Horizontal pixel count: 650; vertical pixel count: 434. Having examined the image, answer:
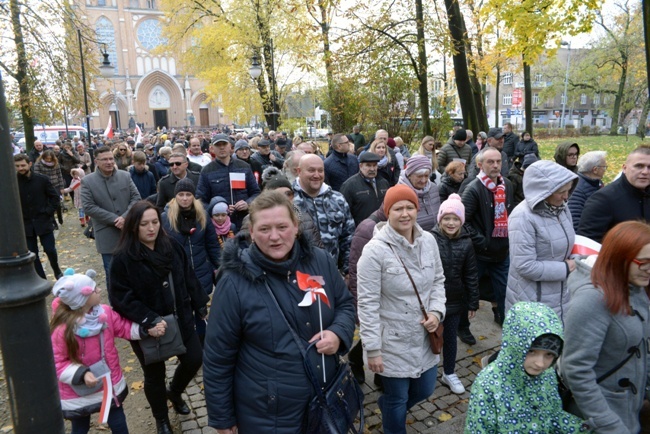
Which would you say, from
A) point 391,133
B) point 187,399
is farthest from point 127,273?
point 391,133

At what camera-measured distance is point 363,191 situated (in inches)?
219

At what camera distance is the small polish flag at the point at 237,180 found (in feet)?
21.1

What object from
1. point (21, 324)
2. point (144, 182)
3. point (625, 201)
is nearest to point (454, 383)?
point (625, 201)

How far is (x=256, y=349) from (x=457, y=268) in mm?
2379

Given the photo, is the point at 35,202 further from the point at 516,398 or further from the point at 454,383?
the point at 516,398

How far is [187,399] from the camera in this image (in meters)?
4.35

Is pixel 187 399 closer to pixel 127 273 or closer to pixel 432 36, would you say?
pixel 127 273

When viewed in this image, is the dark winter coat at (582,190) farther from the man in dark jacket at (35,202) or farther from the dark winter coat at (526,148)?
the dark winter coat at (526,148)

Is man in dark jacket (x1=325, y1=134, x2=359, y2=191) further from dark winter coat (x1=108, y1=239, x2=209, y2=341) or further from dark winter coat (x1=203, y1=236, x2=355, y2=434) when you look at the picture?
dark winter coat (x1=203, y1=236, x2=355, y2=434)

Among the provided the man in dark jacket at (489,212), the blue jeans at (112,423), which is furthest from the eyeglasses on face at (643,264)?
the blue jeans at (112,423)

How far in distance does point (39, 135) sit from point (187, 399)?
1434 inches

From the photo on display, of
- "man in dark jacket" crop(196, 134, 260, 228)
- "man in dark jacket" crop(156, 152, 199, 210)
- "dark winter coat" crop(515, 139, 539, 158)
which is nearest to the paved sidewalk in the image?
"man in dark jacket" crop(196, 134, 260, 228)

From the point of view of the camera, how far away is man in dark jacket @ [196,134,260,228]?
639 cm

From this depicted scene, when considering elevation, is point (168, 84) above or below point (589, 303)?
above
